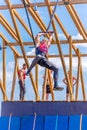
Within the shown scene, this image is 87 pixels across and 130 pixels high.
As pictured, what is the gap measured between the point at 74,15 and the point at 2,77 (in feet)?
16.6

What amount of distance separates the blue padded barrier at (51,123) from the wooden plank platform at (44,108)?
0.77 meters

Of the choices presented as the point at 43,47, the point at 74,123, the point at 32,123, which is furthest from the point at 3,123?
the point at 43,47

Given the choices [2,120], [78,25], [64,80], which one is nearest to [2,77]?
[64,80]

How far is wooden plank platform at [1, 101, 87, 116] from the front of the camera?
59.6ft

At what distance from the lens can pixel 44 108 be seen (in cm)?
1866

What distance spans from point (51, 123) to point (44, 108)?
1.19 meters

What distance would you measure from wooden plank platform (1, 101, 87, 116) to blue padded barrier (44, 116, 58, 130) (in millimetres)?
774

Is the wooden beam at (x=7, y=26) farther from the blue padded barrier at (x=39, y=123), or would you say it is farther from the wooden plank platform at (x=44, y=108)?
the blue padded barrier at (x=39, y=123)

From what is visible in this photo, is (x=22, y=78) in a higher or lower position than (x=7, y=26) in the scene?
lower

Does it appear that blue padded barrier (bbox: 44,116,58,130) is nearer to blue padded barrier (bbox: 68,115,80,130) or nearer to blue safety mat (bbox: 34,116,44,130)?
blue safety mat (bbox: 34,116,44,130)

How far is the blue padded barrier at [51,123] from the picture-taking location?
17.5m

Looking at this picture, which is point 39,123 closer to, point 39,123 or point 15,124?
point 39,123

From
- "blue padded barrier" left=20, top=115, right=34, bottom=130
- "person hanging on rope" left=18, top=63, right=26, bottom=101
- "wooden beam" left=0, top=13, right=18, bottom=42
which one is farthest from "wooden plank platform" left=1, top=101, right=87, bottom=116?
"wooden beam" left=0, top=13, right=18, bottom=42

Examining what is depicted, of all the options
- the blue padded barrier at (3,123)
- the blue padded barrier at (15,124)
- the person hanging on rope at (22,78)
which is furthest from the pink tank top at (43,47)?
the person hanging on rope at (22,78)
